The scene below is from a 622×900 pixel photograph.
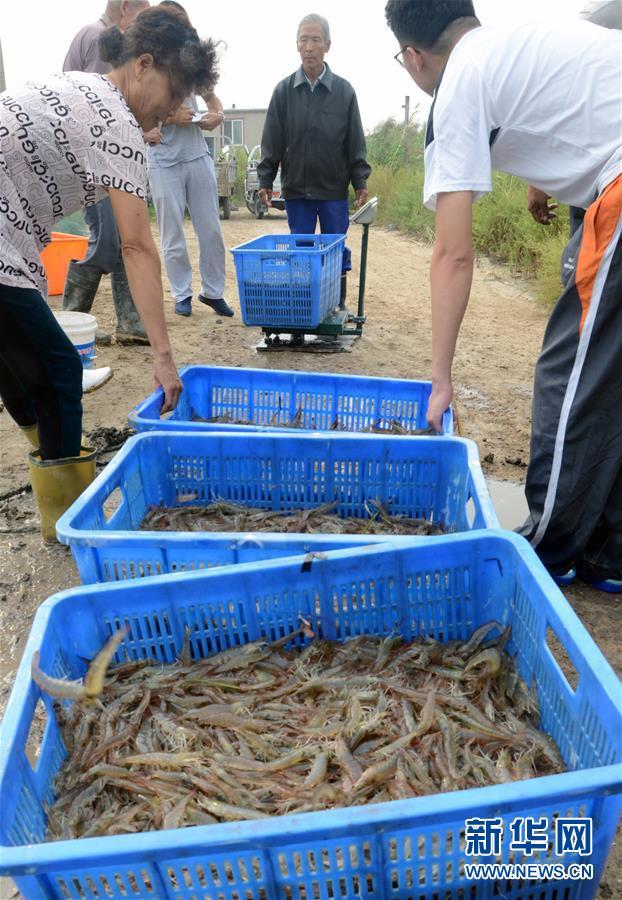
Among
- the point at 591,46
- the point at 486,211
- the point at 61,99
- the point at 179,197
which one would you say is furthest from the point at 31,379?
the point at 486,211

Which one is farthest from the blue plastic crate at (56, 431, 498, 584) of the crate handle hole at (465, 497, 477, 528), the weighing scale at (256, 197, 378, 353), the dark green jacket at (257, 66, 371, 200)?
the dark green jacket at (257, 66, 371, 200)

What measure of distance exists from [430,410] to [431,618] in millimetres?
968

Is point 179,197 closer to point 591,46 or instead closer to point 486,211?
point 591,46

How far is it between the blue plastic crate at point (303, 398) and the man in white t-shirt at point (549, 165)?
3.21 ft

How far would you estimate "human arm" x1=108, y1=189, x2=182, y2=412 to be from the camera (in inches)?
107

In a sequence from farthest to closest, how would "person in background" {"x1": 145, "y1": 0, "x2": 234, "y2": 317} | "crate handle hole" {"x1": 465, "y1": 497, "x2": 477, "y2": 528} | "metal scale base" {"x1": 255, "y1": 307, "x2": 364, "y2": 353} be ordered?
"person in background" {"x1": 145, "y1": 0, "x2": 234, "y2": 317} → "metal scale base" {"x1": 255, "y1": 307, "x2": 364, "y2": 353} → "crate handle hole" {"x1": 465, "y1": 497, "x2": 477, "y2": 528}

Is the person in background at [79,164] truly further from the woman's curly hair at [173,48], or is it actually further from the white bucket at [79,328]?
the white bucket at [79,328]

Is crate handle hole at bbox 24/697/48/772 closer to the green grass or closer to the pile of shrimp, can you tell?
the pile of shrimp

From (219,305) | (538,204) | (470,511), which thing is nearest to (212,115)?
(219,305)

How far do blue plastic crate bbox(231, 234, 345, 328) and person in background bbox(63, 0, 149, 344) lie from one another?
103 cm

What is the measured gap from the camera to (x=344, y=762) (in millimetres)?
1739

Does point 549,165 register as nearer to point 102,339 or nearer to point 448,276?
point 448,276

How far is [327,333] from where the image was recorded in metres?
6.31

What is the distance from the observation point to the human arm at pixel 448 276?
2445 millimetres
